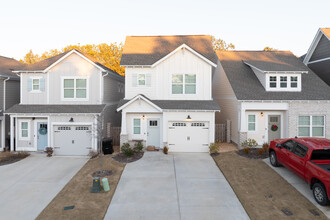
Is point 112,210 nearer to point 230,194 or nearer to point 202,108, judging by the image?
point 230,194

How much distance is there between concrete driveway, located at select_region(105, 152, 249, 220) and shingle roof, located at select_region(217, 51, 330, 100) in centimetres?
671

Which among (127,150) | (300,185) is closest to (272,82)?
(300,185)

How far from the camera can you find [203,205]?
8820 millimetres

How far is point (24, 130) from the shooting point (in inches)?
659

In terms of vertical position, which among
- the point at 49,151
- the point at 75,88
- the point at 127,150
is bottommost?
the point at 49,151

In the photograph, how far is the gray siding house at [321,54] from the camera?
20062 mm

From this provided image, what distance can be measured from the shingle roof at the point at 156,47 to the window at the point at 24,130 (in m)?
8.17

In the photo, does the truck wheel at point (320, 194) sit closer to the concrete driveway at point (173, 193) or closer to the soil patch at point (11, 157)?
the concrete driveway at point (173, 193)

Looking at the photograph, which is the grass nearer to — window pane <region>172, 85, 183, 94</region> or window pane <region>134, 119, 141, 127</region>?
window pane <region>134, 119, 141, 127</region>

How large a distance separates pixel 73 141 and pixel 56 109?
258 centimetres

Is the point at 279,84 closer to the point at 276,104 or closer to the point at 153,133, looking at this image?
the point at 276,104

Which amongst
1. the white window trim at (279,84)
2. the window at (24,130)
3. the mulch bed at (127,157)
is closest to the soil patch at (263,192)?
the mulch bed at (127,157)

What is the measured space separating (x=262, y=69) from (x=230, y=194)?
1135 centimetres

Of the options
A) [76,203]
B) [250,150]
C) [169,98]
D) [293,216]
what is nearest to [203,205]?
[293,216]
